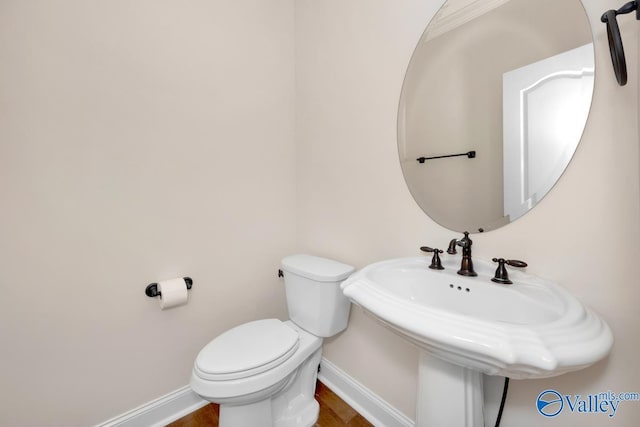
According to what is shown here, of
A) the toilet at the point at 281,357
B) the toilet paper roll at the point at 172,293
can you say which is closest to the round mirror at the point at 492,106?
the toilet at the point at 281,357

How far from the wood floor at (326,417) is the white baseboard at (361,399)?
0.03 meters

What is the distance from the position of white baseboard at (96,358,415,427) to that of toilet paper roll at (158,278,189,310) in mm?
488

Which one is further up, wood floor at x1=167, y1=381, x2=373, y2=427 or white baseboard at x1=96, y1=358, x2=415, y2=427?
white baseboard at x1=96, y1=358, x2=415, y2=427

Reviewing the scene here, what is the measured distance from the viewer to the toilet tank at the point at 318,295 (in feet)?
4.05

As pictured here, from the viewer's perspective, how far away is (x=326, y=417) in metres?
1.28

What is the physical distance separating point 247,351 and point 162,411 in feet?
2.11

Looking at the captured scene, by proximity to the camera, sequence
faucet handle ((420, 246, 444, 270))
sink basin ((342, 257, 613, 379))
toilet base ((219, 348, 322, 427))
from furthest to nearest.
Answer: toilet base ((219, 348, 322, 427)), faucet handle ((420, 246, 444, 270)), sink basin ((342, 257, 613, 379))

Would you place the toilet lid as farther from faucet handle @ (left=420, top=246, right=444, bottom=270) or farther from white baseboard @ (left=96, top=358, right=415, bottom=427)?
A: faucet handle @ (left=420, top=246, right=444, bottom=270)

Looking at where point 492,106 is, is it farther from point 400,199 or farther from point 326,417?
point 326,417

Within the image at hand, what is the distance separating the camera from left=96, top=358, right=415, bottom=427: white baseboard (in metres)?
1.16

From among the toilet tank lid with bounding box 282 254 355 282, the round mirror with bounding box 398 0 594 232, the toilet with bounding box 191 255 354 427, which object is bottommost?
the toilet with bounding box 191 255 354 427

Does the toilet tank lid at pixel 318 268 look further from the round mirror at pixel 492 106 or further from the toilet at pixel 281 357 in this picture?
the round mirror at pixel 492 106

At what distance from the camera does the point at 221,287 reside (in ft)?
4.64

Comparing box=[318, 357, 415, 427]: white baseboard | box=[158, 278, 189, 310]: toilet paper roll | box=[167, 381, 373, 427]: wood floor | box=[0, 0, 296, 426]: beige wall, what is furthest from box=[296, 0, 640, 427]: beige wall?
box=[158, 278, 189, 310]: toilet paper roll
